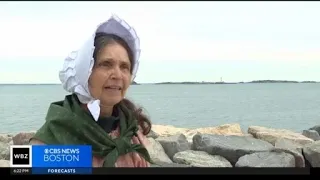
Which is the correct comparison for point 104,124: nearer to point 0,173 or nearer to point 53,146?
point 53,146

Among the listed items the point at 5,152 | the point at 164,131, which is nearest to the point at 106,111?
the point at 5,152

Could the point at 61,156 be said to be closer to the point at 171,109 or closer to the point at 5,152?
the point at 5,152

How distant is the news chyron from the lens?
1084 mm

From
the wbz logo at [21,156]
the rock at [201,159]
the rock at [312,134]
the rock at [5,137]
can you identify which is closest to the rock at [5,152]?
the wbz logo at [21,156]

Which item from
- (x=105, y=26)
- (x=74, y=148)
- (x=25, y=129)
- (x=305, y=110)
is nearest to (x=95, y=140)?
(x=74, y=148)

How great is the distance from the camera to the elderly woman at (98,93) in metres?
1.08

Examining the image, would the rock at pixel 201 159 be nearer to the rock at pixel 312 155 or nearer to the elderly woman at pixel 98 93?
the rock at pixel 312 155

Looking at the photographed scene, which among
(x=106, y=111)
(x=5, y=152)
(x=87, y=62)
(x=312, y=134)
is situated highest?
(x=87, y=62)

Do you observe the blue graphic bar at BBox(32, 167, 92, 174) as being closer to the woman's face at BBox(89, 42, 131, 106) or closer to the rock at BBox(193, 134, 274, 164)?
the woman's face at BBox(89, 42, 131, 106)

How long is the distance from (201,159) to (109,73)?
3.72 ft

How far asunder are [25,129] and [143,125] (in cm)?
109

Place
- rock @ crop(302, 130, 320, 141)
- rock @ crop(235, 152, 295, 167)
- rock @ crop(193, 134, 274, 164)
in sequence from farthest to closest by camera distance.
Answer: rock @ crop(302, 130, 320, 141) < rock @ crop(193, 134, 274, 164) < rock @ crop(235, 152, 295, 167)

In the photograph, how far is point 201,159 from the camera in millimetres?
2123

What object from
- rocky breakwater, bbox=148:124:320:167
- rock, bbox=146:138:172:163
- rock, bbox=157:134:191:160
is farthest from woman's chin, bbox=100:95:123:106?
rock, bbox=157:134:191:160
